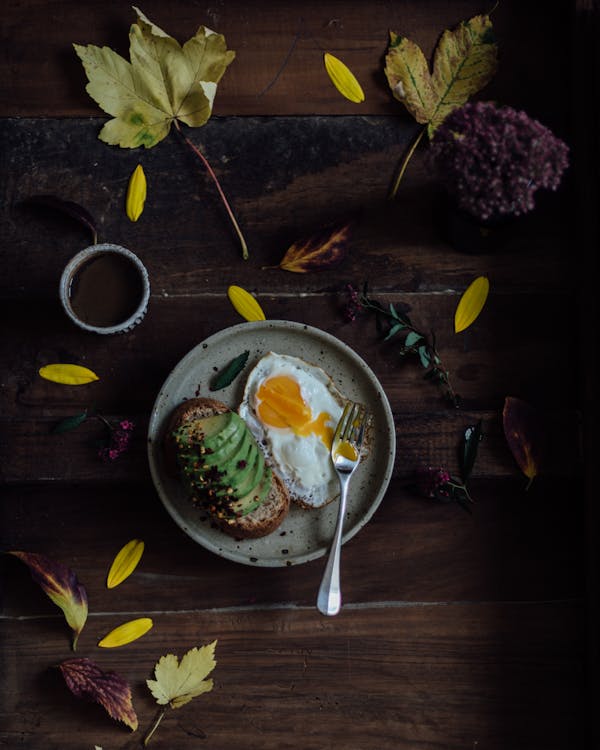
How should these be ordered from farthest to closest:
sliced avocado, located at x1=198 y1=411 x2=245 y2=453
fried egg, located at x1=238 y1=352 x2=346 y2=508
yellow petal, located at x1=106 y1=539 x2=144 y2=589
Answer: yellow petal, located at x1=106 y1=539 x2=144 y2=589 < fried egg, located at x1=238 y1=352 x2=346 y2=508 < sliced avocado, located at x1=198 y1=411 x2=245 y2=453

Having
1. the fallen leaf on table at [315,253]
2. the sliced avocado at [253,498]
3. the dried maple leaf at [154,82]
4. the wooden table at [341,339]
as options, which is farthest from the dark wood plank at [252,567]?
the dried maple leaf at [154,82]

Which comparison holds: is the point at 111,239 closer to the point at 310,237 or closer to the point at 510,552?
the point at 310,237

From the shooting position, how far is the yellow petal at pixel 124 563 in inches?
58.0

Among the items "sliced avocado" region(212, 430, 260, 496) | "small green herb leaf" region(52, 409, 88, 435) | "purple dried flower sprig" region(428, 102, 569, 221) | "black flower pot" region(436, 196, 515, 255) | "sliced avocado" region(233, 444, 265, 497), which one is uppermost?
"purple dried flower sprig" region(428, 102, 569, 221)

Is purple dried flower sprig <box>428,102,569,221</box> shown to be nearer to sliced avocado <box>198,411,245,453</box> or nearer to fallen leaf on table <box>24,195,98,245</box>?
sliced avocado <box>198,411,245,453</box>

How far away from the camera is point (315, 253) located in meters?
1.48

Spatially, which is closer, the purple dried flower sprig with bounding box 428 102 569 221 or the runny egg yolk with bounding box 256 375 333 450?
the purple dried flower sprig with bounding box 428 102 569 221

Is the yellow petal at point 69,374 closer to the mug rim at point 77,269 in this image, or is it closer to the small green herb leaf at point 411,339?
the mug rim at point 77,269

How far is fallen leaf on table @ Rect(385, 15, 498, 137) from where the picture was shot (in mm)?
1500

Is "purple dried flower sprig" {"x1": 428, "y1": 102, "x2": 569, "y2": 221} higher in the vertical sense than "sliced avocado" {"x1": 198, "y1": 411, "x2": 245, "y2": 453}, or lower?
higher

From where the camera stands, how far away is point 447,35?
4.94ft

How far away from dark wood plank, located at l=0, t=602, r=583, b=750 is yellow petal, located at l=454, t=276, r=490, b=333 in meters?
0.53

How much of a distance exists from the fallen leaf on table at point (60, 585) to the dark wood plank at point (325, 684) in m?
0.04

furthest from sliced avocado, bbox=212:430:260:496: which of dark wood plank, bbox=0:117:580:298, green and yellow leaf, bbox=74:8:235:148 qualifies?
green and yellow leaf, bbox=74:8:235:148
